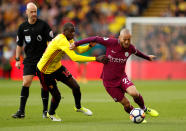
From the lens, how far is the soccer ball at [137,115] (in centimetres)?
905

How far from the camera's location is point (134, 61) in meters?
25.0

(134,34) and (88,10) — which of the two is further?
(88,10)

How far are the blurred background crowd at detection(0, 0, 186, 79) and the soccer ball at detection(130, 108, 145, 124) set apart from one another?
15.7m

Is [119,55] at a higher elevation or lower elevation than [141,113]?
higher

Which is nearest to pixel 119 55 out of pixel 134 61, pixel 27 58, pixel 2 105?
pixel 27 58

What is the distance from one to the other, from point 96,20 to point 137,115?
19.2m

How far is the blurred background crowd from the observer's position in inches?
993

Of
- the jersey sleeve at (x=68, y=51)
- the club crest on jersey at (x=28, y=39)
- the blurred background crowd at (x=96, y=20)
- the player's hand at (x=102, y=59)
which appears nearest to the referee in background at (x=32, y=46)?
the club crest on jersey at (x=28, y=39)

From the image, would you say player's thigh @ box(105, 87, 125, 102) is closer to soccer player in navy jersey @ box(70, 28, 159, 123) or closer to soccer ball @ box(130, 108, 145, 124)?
soccer player in navy jersey @ box(70, 28, 159, 123)

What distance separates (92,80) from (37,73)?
15.0 m

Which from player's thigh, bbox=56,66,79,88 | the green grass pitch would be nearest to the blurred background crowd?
the green grass pitch

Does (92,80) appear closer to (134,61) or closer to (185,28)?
(134,61)

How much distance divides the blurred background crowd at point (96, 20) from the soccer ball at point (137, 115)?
51.6 ft

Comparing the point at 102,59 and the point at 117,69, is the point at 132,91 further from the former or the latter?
the point at 102,59
